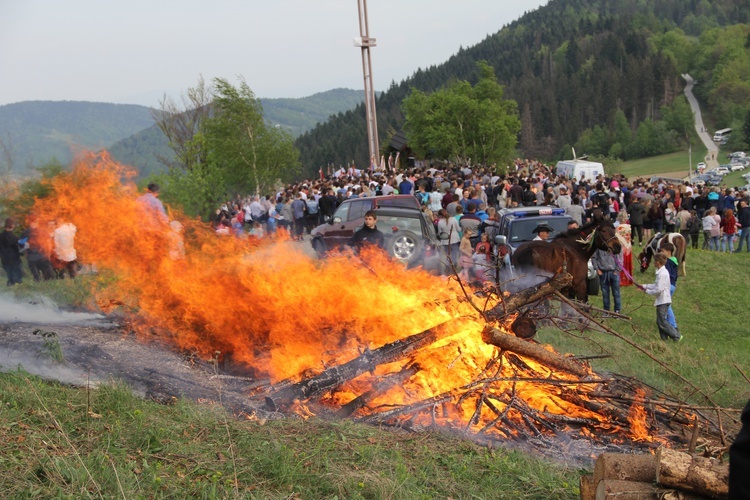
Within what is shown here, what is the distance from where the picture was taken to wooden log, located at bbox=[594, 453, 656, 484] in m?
4.71

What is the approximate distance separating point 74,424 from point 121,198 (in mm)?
5709

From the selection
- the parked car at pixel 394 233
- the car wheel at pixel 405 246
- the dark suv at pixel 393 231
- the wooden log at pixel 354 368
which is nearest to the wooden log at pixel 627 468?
the wooden log at pixel 354 368

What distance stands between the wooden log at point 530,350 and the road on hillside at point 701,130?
93458mm

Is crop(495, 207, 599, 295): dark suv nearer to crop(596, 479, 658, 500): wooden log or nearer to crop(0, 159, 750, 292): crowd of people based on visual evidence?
crop(0, 159, 750, 292): crowd of people

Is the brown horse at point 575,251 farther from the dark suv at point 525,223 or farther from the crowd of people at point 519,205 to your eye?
the crowd of people at point 519,205

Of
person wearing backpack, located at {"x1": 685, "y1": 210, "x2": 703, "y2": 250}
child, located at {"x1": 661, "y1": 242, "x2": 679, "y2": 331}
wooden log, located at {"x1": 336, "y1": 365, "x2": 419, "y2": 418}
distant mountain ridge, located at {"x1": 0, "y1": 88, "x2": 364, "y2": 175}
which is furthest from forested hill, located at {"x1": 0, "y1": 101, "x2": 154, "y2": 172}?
person wearing backpack, located at {"x1": 685, "y1": 210, "x2": 703, "y2": 250}

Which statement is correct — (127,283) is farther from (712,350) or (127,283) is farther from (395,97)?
(395,97)

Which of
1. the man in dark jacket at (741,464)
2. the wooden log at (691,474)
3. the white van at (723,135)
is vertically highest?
the white van at (723,135)

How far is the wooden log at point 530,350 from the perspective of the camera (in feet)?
23.8

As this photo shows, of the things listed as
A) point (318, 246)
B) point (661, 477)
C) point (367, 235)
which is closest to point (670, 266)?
point (367, 235)

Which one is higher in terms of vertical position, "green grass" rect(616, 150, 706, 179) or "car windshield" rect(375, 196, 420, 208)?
"car windshield" rect(375, 196, 420, 208)

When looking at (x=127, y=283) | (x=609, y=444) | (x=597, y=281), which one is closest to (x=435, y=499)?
(x=609, y=444)

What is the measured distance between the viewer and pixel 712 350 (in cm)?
1094

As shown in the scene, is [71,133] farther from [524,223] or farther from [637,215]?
[637,215]
